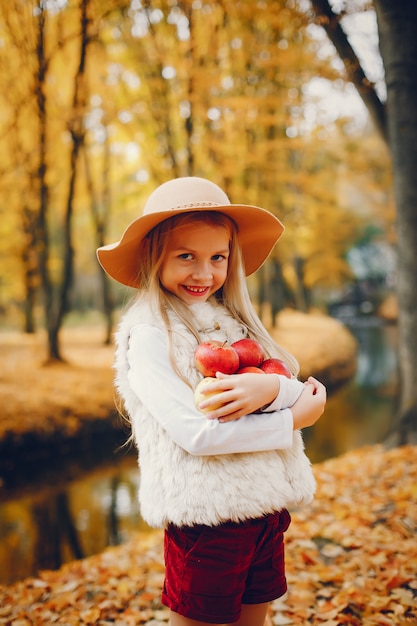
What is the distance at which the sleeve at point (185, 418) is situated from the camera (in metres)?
1.25

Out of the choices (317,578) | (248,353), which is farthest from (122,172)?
(248,353)

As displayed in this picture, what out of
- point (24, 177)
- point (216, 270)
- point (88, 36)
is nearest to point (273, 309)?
point (24, 177)

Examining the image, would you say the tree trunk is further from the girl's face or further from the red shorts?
the red shorts

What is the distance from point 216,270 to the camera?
1541 mm

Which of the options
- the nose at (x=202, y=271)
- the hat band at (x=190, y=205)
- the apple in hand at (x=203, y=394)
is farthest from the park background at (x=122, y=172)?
the hat band at (x=190, y=205)

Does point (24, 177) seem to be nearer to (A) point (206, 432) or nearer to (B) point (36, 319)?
(B) point (36, 319)

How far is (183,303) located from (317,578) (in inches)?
76.0

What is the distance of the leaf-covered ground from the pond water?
3.32ft

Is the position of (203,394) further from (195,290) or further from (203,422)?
(195,290)

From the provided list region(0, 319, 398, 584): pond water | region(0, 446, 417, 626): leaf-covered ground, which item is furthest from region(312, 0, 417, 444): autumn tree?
region(0, 319, 398, 584): pond water

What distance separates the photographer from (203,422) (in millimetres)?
1250

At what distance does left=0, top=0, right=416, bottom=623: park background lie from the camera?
506 centimetres

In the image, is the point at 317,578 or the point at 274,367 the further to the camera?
the point at 317,578

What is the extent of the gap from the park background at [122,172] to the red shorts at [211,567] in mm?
1173
